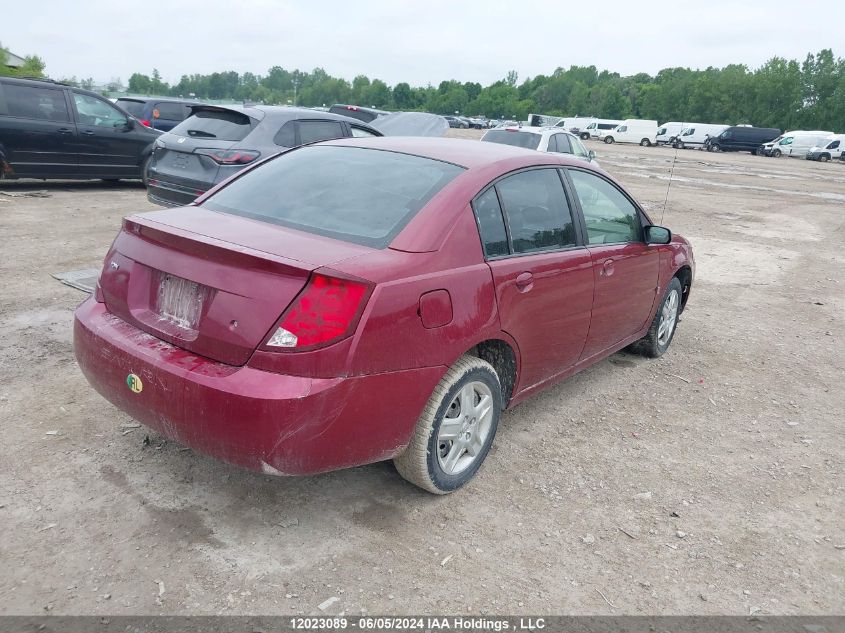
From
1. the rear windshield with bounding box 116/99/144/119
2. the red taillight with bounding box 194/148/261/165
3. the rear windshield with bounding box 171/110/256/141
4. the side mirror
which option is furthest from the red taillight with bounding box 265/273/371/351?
the rear windshield with bounding box 116/99/144/119

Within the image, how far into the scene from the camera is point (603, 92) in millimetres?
121312

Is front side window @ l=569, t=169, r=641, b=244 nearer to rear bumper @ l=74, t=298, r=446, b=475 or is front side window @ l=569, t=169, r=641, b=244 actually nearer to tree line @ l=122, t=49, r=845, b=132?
rear bumper @ l=74, t=298, r=446, b=475

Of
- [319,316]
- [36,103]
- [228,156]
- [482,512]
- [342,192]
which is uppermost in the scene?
[36,103]

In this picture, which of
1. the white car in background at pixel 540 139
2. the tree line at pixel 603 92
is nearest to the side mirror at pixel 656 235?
the white car in background at pixel 540 139

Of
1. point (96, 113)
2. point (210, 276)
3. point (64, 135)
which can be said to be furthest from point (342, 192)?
point (96, 113)

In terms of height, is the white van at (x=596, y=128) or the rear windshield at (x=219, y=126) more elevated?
the white van at (x=596, y=128)

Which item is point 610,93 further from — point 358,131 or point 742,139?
A: point 358,131

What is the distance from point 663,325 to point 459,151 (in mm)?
2664

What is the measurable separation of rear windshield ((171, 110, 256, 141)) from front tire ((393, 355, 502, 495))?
6.08 metres

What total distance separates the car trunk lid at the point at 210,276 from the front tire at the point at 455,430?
769mm

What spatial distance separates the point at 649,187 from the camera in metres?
20.3

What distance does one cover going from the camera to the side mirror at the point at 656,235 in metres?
4.80

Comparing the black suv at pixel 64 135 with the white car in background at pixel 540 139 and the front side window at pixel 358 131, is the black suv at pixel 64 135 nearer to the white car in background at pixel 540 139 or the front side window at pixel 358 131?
the front side window at pixel 358 131

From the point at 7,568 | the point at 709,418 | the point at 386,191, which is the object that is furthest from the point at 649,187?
the point at 7,568
